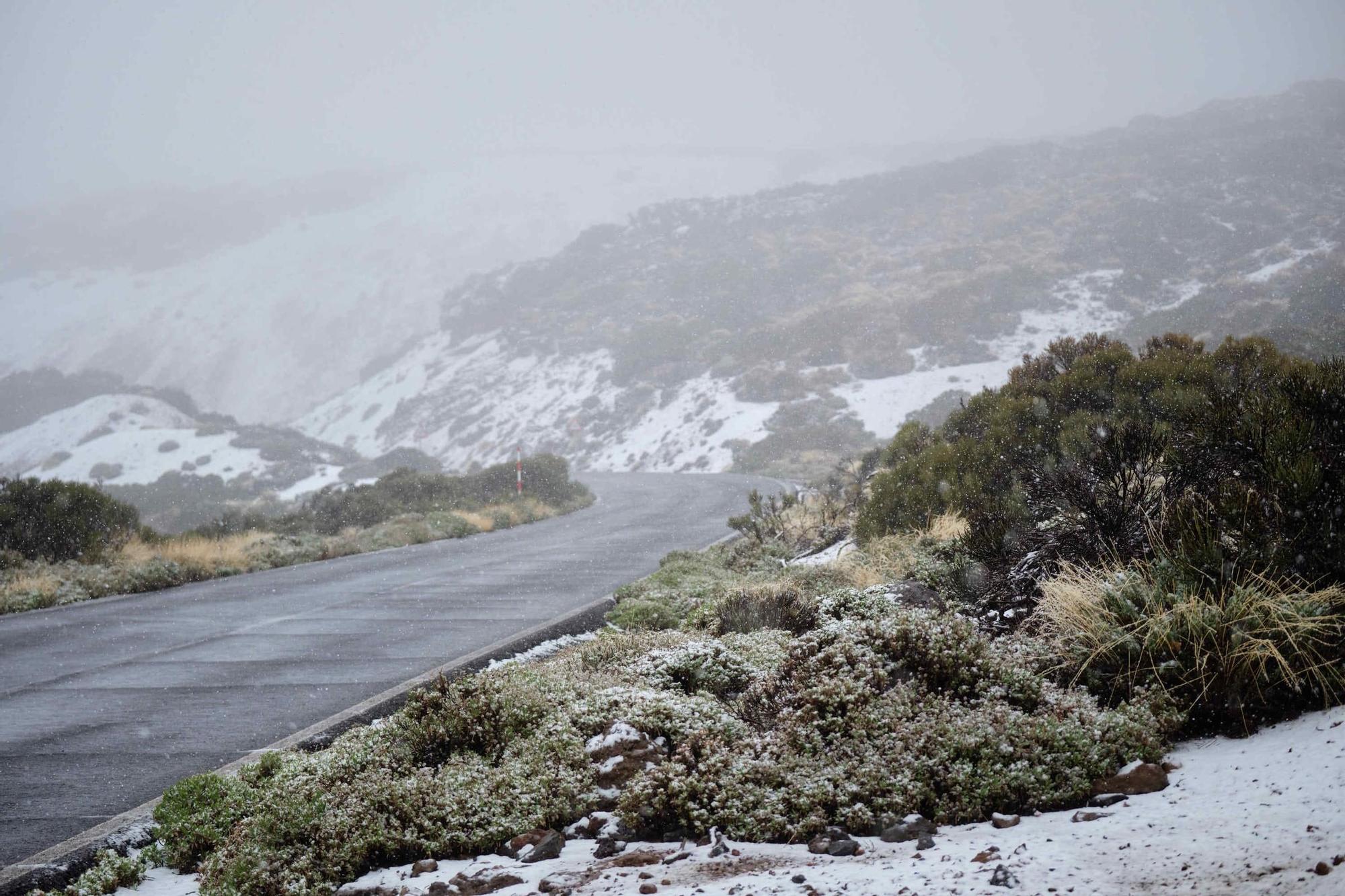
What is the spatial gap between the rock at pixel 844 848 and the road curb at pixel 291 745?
300cm

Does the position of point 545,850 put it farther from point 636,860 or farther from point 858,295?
point 858,295

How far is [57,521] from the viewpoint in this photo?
1409cm

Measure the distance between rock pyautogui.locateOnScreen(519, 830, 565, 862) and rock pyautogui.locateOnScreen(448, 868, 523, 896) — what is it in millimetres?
150

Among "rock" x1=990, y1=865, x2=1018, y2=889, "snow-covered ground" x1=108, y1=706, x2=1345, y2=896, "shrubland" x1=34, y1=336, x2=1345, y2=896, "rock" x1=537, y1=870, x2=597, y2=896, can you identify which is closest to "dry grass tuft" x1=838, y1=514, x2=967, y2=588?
"shrubland" x1=34, y1=336, x2=1345, y2=896

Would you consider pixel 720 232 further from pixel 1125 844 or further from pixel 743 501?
pixel 1125 844

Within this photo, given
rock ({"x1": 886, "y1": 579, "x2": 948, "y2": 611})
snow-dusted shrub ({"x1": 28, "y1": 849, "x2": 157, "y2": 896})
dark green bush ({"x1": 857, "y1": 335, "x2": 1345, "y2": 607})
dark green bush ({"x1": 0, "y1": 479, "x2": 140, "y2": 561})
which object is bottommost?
rock ({"x1": 886, "y1": 579, "x2": 948, "y2": 611})

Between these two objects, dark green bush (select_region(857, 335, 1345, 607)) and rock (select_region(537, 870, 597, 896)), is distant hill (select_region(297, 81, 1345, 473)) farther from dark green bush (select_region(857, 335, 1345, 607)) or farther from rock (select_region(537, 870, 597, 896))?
rock (select_region(537, 870, 597, 896))

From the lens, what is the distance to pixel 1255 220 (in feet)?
185

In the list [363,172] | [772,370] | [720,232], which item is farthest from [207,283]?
[772,370]

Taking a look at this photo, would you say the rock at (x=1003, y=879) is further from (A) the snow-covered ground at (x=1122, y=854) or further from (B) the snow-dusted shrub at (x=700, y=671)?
(B) the snow-dusted shrub at (x=700, y=671)

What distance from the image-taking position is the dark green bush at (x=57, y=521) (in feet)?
45.2

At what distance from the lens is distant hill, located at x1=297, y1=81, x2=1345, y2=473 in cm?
4466

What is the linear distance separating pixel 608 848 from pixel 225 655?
596 centimetres

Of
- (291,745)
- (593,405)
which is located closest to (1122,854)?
(291,745)
